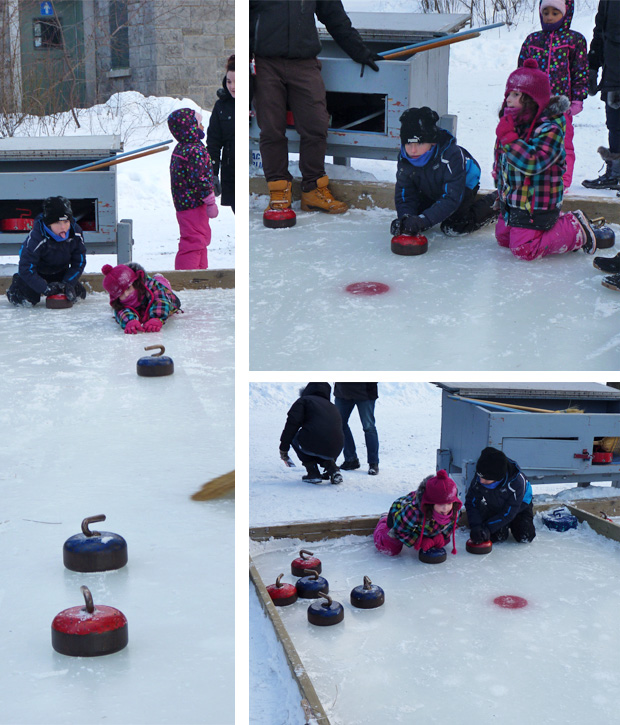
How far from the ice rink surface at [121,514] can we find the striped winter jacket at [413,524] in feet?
2.15

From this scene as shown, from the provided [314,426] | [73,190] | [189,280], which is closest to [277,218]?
[314,426]

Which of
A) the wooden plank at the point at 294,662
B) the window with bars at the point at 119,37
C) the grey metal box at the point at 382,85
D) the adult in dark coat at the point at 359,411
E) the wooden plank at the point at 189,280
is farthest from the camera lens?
the window with bars at the point at 119,37

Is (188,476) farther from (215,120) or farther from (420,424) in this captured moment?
(420,424)

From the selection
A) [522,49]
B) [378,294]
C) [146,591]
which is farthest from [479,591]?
[522,49]

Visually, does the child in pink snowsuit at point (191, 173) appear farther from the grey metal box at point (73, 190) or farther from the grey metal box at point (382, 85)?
the grey metal box at point (382, 85)

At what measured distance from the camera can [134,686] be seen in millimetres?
1493

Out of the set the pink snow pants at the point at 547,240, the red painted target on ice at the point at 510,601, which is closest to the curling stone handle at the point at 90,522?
the red painted target on ice at the point at 510,601

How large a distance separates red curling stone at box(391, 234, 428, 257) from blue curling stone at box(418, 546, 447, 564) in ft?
3.25

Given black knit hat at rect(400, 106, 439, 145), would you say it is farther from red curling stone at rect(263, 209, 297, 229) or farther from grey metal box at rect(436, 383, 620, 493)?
grey metal box at rect(436, 383, 620, 493)

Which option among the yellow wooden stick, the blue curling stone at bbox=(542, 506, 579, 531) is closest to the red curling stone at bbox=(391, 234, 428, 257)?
the yellow wooden stick

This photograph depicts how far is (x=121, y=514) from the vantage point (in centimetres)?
221

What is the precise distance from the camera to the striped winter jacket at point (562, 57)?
303cm

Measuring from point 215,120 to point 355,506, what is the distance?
7.26 ft

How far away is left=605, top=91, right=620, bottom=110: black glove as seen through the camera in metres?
4.13
